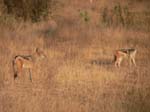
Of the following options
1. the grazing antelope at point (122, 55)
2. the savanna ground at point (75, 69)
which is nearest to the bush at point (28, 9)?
the savanna ground at point (75, 69)

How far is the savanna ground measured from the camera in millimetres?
9727

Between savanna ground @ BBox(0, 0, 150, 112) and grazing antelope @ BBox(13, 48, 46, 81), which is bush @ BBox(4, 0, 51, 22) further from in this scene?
grazing antelope @ BBox(13, 48, 46, 81)

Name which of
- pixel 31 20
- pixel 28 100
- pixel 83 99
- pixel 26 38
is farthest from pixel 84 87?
A: pixel 31 20

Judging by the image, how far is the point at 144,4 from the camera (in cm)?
3000

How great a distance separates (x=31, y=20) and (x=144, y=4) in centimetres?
1131

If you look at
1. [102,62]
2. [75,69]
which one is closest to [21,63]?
[75,69]

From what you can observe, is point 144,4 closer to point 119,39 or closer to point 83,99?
point 119,39

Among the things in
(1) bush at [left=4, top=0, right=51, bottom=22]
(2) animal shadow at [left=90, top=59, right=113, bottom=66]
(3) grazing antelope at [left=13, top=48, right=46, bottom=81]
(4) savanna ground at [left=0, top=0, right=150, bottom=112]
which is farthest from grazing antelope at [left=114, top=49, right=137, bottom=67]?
(1) bush at [left=4, top=0, right=51, bottom=22]

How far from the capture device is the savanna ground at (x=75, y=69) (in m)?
9.73

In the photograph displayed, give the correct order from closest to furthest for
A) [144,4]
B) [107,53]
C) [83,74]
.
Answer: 1. [83,74]
2. [107,53]
3. [144,4]

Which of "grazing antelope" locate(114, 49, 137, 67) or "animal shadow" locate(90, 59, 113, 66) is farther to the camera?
"animal shadow" locate(90, 59, 113, 66)

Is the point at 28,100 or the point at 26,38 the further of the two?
the point at 26,38

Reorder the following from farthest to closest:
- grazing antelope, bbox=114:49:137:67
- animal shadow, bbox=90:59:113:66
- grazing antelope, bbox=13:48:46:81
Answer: animal shadow, bbox=90:59:113:66 → grazing antelope, bbox=114:49:137:67 → grazing antelope, bbox=13:48:46:81

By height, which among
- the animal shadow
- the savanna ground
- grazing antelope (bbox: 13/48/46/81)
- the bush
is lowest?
the animal shadow
